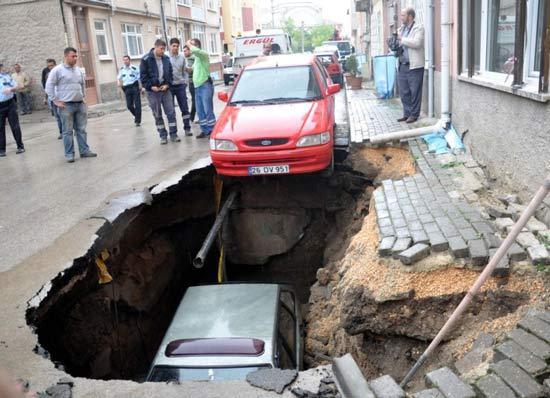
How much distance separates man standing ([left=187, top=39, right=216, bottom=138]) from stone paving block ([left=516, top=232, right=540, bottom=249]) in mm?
7724

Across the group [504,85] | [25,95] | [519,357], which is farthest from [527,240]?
[25,95]

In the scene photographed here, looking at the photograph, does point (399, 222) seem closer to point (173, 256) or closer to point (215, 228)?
point (215, 228)

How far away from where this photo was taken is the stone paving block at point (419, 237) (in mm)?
4355

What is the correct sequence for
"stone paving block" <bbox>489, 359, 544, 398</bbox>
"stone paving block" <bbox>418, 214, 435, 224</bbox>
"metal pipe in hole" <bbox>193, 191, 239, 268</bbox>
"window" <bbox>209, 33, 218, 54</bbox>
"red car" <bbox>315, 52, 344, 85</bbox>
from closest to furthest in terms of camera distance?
"stone paving block" <bbox>489, 359, 544, 398</bbox> → "stone paving block" <bbox>418, 214, 435, 224</bbox> → "metal pipe in hole" <bbox>193, 191, 239, 268</bbox> → "red car" <bbox>315, 52, 344, 85</bbox> → "window" <bbox>209, 33, 218, 54</bbox>

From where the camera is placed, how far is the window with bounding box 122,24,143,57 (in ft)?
80.1

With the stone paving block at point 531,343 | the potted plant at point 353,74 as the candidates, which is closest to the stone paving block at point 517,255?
the stone paving block at point 531,343

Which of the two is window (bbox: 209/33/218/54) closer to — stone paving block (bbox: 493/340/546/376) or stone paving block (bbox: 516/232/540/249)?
stone paving block (bbox: 516/232/540/249)

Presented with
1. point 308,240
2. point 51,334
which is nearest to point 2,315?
point 51,334

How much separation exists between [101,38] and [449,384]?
883 inches

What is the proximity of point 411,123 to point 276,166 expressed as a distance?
350cm

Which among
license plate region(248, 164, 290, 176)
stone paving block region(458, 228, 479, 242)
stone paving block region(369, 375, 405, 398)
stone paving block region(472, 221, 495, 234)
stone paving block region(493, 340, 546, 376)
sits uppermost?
license plate region(248, 164, 290, 176)

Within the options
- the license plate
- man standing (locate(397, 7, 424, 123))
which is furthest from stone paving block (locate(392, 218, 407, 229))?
man standing (locate(397, 7, 424, 123))

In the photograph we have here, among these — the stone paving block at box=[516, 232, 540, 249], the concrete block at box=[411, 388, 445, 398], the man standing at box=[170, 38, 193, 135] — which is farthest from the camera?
the man standing at box=[170, 38, 193, 135]

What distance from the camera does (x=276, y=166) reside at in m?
6.97
